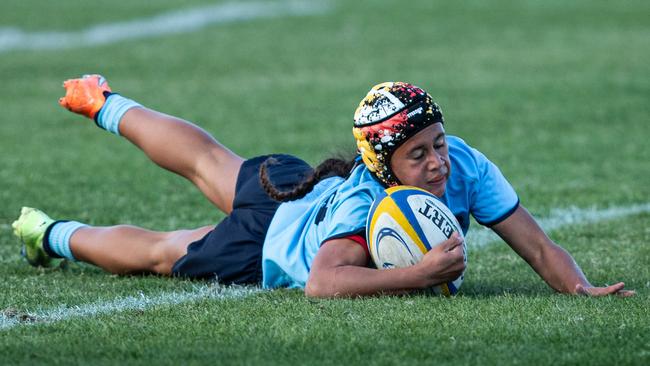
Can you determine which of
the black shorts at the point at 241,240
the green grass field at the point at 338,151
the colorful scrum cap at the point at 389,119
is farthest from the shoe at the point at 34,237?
the colorful scrum cap at the point at 389,119

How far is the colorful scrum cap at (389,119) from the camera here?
A: 5520 mm

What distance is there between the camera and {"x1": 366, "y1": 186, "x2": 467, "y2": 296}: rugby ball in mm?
5441

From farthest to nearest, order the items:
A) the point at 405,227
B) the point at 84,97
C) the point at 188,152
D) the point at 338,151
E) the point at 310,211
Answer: the point at 84,97
the point at 188,152
the point at 338,151
the point at 310,211
the point at 405,227

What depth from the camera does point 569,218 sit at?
8594 mm

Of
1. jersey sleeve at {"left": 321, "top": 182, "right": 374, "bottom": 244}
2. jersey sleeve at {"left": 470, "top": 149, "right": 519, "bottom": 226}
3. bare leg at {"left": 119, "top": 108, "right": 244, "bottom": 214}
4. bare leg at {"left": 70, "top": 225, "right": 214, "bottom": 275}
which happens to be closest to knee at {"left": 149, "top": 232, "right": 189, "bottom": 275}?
bare leg at {"left": 70, "top": 225, "right": 214, "bottom": 275}

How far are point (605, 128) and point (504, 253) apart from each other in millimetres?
6493

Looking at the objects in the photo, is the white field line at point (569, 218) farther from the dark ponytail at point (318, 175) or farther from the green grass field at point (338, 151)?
the dark ponytail at point (318, 175)

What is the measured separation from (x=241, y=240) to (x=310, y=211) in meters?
0.47

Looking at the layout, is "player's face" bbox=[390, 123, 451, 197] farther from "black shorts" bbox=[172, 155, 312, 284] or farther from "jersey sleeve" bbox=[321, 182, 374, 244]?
"black shorts" bbox=[172, 155, 312, 284]

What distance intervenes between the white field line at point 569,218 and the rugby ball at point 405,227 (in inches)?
90.0

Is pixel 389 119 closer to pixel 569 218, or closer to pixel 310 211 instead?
pixel 310 211

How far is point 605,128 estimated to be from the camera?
13.5 m

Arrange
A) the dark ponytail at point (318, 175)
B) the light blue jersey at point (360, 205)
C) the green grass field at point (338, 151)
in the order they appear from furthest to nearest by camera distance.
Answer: the dark ponytail at point (318, 175)
the light blue jersey at point (360, 205)
the green grass field at point (338, 151)

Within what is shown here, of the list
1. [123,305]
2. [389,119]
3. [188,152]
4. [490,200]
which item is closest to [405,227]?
[389,119]
